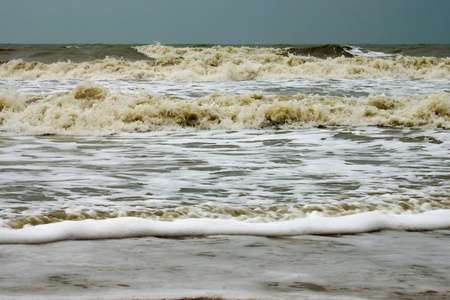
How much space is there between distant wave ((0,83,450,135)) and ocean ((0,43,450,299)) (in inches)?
1.2

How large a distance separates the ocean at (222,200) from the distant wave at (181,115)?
0.10ft

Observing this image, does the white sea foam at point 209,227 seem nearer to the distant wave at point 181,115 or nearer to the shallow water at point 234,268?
the shallow water at point 234,268

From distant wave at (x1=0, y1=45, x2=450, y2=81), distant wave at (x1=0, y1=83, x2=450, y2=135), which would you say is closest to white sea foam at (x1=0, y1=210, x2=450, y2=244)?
distant wave at (x1=0, y1=83, x2=450, y2=135)

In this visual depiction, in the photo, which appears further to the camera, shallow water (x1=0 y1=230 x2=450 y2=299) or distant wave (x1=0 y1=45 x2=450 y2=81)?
distant wave (x1=0 y1=45 x2=450 y2=81)

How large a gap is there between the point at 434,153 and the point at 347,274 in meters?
4.34

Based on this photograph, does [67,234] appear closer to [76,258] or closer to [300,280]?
[76,258]

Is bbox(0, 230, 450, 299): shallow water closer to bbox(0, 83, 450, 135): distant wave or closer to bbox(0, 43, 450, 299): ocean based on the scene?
bbox(0, 43, 450, 299): ocean

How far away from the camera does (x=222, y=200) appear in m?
4.17

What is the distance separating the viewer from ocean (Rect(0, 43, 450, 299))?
2.59m

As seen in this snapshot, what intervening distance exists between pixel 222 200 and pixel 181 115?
5.68 metres

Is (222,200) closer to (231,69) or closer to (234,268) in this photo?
(234,268)

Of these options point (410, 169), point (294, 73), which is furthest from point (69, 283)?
point (294, 73)

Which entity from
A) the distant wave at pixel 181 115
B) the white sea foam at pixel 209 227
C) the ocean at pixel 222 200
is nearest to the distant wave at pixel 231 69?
the distant wave at pixel 181 115

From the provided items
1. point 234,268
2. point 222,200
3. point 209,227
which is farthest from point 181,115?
point 234,268
